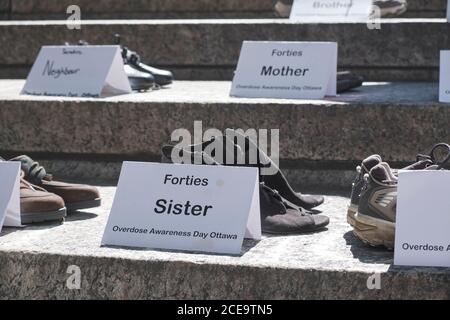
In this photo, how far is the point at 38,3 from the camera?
17.5ft

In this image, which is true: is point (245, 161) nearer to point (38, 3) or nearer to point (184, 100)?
point (184, 100)

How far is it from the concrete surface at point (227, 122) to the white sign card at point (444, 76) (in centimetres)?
5

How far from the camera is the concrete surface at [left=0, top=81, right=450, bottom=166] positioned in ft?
11.3

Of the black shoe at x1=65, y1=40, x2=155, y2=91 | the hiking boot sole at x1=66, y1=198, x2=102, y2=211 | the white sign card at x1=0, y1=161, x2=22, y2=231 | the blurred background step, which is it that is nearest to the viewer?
the white sign card at x1=0, y1=161, x2=22, y2=231

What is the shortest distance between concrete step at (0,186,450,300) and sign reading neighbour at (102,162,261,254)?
4cm

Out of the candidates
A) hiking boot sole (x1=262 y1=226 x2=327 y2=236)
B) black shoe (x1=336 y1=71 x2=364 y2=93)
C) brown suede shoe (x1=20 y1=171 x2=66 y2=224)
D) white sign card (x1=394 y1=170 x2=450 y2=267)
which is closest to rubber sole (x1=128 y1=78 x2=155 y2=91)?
black shoe (x1=336 y1=71 x2=364 y2=93)

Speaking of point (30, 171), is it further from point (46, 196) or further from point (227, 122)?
point (227, 122)

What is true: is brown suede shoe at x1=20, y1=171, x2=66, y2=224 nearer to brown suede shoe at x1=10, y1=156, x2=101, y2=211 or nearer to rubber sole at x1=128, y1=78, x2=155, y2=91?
brown suede shoe at x1=10, y1=156, x2=101, y2=211

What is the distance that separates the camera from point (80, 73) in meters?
3.94

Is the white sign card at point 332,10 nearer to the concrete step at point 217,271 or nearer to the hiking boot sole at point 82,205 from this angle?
the hiking boot sole at point 82,205

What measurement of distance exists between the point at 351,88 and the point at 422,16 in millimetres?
1224
